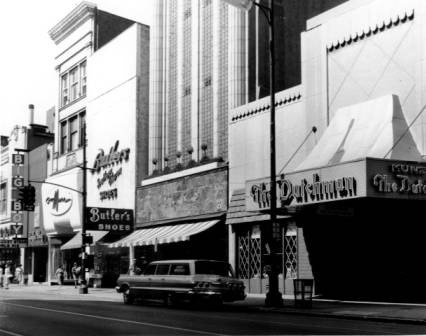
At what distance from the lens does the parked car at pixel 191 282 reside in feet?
73.9

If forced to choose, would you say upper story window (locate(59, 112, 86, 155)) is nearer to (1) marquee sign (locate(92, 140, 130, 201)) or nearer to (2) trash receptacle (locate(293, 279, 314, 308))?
(1) marquee sign (locate(92, 140, 130, 201))

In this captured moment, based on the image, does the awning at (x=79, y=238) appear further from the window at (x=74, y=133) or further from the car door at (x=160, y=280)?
the car door at (x=160, y=280)

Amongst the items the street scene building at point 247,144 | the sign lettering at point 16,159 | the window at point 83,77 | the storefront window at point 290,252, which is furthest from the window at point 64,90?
the storefront window at point 290,252

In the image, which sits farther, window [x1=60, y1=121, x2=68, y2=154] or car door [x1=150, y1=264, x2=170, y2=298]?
window [x1=60, y1=121, x2=68, y2=154]

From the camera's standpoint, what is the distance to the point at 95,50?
46.5 metres

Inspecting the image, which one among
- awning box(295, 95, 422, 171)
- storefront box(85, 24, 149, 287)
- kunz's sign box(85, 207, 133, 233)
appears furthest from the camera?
storefront box(85, 24, 149, 287)

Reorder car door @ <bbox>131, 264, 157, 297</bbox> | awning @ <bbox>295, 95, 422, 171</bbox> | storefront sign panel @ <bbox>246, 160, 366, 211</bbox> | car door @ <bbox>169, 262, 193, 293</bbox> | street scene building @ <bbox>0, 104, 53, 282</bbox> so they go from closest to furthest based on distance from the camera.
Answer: storefront sign panel @ <bbox>246, 160, 366, 211</bbox> < car door @ <bbox>169, 262, 193, 293</bbox> < awning @ <bbox>295, 95, 422, 171</bbox> < car door @ <bbox>131, 264, 157, 297</bbox> < street scene building @ <bbox>0, 104, 53, 282</bbox>

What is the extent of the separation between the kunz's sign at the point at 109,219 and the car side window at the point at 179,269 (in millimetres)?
14338

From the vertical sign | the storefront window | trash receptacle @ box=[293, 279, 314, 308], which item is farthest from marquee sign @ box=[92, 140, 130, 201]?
trash receptacle @ box=[293, 279, 314, 308]

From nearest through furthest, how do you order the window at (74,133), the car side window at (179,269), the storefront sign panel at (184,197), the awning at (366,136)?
the awning at (366,136), the car side window at (179,269), the storefront sign panel at (184,197), the window at (74,133)

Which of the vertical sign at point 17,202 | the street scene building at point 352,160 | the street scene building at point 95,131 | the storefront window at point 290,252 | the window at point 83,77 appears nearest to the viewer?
the street scene building at point 352,160

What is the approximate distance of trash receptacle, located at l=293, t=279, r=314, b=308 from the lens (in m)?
21.9

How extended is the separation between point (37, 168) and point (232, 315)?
38.6m

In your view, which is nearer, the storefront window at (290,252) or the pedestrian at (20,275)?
the storefront window at (290,252)
